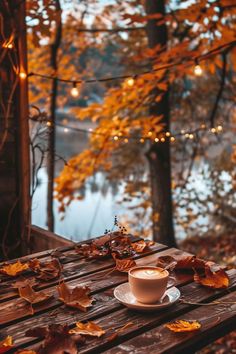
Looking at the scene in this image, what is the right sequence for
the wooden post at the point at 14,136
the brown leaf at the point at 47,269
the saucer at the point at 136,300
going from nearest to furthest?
1. the saucer at the point at 136,300
2. the brown leaf at the point at 47,269
3. the wooden post at the point at 14,136

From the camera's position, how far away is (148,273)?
49.9 inches

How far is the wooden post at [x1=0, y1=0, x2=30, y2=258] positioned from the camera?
92.0 inches

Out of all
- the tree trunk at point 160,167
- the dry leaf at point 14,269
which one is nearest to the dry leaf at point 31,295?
the dry leaf at point 14,269

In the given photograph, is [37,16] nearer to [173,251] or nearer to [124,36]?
[173,251]

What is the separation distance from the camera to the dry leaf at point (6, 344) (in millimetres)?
1015

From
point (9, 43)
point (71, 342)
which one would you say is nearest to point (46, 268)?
point (71, 342)

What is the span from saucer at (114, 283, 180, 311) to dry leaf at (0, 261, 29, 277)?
377mm

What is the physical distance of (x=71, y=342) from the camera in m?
1.04

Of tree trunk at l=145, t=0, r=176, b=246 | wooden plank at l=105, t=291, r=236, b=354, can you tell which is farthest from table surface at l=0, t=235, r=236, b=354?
tree trunk at l=145, t=0, r=176, b=246

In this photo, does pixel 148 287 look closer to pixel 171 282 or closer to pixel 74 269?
pixel 171 282

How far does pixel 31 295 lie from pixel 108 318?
0.87ft

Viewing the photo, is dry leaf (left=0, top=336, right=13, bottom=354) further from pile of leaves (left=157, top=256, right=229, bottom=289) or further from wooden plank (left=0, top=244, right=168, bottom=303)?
pile of leaves (left=157, top=256, right=229, bottom=289)

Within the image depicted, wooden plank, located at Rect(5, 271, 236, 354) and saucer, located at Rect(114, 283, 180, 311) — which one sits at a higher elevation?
saucer, located at Rect(114, 283, 180, 311)

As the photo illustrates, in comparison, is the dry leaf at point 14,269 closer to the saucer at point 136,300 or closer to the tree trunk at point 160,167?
the saucer at point 136,300
